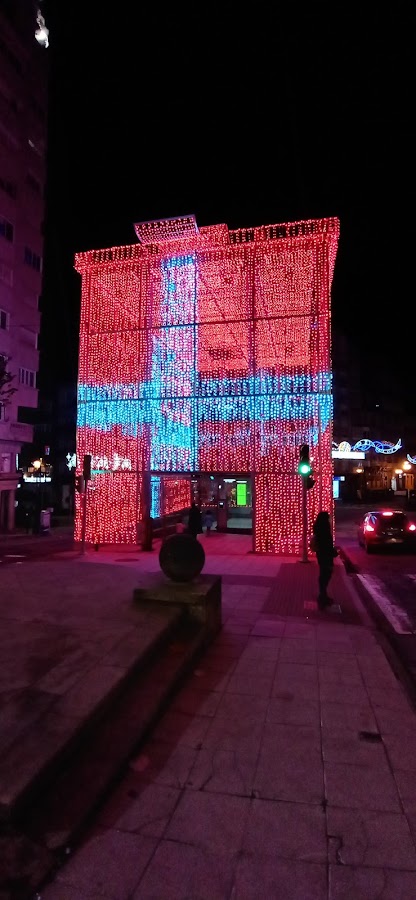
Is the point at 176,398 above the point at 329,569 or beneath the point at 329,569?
above

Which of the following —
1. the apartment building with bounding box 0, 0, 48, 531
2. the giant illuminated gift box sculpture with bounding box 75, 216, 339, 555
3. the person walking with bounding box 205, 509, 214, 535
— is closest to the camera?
the giant illuminated gift box sculpture with bounding box 75, 216, 339, 555

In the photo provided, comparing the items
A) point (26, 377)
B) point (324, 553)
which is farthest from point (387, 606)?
point (26, 377)

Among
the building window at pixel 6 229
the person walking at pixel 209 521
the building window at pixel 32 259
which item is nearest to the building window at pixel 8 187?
the building window at pixel 6 229

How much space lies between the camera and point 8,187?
94.7ft

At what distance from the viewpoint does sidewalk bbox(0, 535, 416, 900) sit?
2.67 m

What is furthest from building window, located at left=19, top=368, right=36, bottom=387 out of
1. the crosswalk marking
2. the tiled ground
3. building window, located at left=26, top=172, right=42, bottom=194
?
the tiled ground

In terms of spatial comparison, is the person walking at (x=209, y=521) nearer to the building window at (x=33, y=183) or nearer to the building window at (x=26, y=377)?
the building window at (x=26, y=377)

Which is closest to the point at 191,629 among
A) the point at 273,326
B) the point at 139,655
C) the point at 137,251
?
the point at 139,655

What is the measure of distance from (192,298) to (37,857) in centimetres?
1547

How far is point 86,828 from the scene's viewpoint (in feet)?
10.0

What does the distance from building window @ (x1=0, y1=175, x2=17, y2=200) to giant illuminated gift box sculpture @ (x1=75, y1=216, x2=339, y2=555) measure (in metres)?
15.9

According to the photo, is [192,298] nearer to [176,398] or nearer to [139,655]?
[176,398]

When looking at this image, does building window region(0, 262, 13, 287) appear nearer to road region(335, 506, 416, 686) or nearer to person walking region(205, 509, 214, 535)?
person walking region(205, 509, 214, 535)

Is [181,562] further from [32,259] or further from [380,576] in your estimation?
[32,259]
